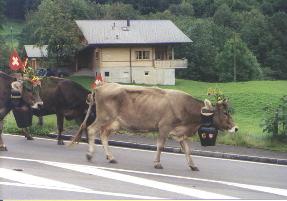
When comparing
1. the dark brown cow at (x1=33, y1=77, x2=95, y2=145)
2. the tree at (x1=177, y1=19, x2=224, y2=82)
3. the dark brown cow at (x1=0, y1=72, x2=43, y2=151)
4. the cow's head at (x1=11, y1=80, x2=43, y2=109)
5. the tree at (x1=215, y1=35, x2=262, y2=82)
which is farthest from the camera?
the tree at (x1=177, y1=19, x2=224, y2=82)

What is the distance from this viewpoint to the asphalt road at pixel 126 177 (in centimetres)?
1076

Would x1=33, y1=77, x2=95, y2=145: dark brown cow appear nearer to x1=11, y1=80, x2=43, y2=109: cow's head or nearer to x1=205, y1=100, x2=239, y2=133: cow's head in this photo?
x1=11, y1=80, x2=43, y2=109: cow's head

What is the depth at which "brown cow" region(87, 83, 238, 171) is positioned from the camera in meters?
14.0

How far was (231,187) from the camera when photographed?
468 inches

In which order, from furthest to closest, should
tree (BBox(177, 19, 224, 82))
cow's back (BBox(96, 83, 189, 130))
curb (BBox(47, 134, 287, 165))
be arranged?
1. tree (BBox(177, 19, 224, 82))
2. curb (BBox(47, 134, 287, 165))
3. cow's back (BBox(96, 83, 189, 130))

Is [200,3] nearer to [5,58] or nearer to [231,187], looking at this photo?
[5,58]

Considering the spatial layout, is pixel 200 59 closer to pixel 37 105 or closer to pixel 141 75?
pixel 141 75

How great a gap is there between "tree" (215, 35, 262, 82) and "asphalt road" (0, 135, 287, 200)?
239ft

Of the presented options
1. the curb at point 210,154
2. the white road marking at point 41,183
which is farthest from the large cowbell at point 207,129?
the white road marking at point 41,183

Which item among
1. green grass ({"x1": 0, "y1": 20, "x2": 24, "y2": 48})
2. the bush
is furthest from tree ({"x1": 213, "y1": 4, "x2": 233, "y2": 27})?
the bush

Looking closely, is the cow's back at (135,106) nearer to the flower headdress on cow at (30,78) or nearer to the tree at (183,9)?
the flower headdress on cow at (30,78)

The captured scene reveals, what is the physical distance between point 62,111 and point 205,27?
83.4m

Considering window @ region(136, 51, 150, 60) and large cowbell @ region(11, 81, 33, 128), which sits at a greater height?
window @ region(136, 51, 150, 60)

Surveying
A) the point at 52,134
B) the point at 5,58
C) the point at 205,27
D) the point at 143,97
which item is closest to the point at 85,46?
the point at 5,58
